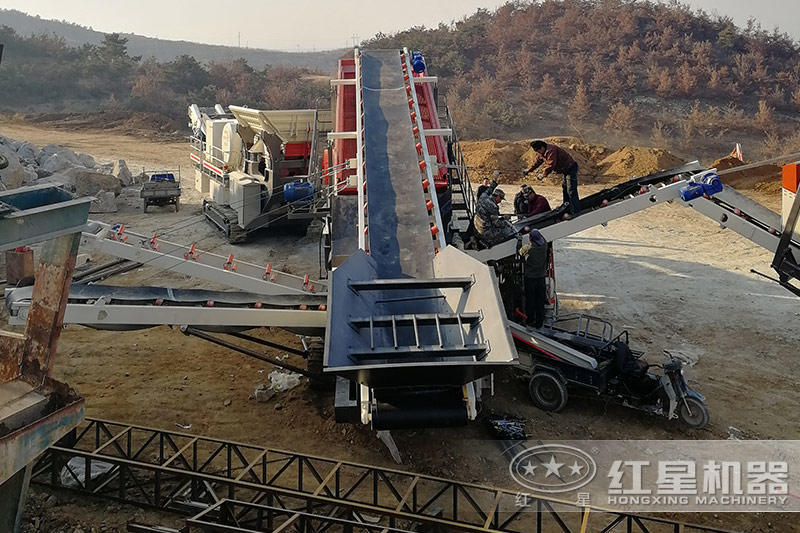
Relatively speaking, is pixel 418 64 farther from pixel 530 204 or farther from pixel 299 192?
pixel 299 192

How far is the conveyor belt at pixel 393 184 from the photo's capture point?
25.0ft

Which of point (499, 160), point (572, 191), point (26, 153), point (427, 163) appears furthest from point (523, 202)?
point (26, 153)

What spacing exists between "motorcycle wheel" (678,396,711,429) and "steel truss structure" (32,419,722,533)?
1843mm

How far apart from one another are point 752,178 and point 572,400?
1452cm

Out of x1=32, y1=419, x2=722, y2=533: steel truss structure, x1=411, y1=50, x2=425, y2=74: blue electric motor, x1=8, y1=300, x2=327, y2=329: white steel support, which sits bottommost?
x1=32, y1=419, x2=722, y2=533: steel truss structure

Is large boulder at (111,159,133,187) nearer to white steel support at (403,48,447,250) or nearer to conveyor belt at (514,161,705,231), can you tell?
white steel support at (403,48,447,250)

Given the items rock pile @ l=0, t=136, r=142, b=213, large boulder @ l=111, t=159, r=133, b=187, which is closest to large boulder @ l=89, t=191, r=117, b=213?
rock pile @ l=0, t=136, r=142, b=213

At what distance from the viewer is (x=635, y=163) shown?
21.3 metres

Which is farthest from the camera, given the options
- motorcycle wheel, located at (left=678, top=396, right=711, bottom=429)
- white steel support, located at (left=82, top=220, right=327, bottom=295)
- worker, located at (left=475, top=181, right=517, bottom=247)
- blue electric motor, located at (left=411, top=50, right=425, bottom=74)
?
blue electric motor, located at (left=411, top=50, right=425, bottom=74)

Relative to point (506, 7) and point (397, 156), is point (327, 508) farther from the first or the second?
point (506, 7)

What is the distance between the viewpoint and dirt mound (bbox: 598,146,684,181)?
20953 millimetres

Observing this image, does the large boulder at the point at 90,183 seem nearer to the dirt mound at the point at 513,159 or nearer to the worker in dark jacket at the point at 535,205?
the dirt mound at the point at 513,159

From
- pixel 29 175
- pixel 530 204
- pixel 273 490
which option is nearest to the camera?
pixel 273 490

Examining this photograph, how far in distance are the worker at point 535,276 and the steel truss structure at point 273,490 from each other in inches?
128
